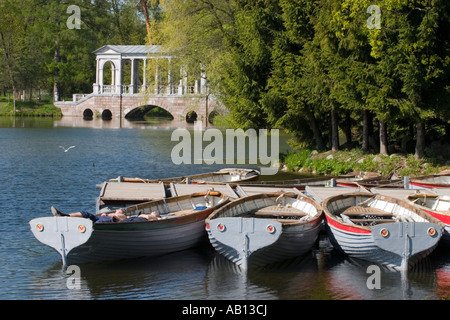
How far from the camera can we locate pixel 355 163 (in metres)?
35.9

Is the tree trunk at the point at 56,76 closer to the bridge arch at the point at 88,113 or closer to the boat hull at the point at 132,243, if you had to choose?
the bridge arch at the point at 88,113

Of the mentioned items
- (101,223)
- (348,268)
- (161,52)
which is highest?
(161,52)

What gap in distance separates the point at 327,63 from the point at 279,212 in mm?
15463

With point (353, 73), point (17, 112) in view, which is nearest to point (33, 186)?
point (353, 73)

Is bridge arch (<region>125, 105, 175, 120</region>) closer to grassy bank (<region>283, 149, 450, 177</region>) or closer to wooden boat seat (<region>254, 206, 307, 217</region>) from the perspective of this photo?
grassy bank (<region>283, 149, 450, 177</region>)

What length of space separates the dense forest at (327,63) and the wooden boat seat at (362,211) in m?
9.60

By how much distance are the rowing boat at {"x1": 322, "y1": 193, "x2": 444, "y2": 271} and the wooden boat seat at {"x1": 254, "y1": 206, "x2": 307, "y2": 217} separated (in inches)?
31.5

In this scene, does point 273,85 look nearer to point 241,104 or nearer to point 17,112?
point 241,104

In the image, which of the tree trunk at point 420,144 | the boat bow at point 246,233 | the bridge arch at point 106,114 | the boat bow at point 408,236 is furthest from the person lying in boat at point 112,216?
the bridge arch at point 106,114

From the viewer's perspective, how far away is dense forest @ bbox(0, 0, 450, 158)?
3097 cm

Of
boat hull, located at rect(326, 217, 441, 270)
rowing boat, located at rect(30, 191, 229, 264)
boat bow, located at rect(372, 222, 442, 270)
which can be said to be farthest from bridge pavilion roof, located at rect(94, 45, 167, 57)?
boat bow, located at rect(372, 222, 442, 270)

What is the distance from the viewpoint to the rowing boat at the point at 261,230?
58.9 ft

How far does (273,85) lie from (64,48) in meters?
62.4

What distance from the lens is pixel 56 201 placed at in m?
28.5
